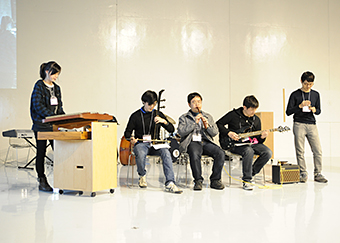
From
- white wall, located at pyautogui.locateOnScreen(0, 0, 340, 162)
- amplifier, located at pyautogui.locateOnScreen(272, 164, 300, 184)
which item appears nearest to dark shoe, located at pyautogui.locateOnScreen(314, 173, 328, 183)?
amplifier, located at pyautogui.locateOnScreen(272, 164, 300, 184)

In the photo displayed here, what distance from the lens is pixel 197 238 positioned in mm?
2016

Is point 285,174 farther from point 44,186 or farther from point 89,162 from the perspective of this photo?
point 44,186

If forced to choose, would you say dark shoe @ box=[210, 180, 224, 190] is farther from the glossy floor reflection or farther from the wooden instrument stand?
the wooden instrument stand

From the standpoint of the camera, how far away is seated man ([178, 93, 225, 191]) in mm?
3668

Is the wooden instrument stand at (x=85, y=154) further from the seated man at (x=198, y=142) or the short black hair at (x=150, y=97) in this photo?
the seated man at (x=198, y=142)

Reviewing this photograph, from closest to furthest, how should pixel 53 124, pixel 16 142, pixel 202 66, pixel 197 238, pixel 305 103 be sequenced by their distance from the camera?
pixel 197 238 < pixel 53 124 < pixel 305 103 < pixel 16 142 < pixel 202 66

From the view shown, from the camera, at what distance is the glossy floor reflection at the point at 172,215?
81.6 inches

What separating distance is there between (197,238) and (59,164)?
1.86 m

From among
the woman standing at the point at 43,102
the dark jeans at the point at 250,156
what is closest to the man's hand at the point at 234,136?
the dark jeans at the point at 250,156

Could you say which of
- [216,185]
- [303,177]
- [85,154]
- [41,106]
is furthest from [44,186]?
[303,177]

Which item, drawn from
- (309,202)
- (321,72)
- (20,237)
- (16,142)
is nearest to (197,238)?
(20,237)

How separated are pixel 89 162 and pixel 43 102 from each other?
81 centimetres

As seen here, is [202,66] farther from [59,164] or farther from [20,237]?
[20,237]

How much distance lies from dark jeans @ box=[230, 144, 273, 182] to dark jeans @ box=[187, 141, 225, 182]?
0.24m
